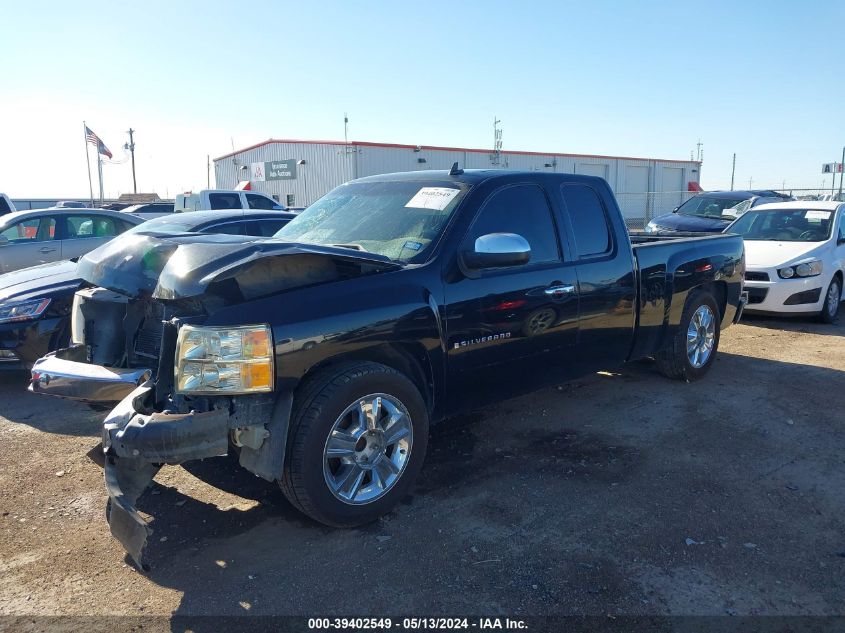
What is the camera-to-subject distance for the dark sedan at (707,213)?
1522cm

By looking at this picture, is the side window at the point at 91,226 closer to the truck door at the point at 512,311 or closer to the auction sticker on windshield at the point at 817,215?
the truck door at the point at 512,311

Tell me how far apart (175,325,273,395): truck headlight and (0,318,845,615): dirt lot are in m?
0.91

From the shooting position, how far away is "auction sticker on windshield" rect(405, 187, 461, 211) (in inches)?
166

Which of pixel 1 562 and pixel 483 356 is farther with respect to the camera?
pixel 483 356

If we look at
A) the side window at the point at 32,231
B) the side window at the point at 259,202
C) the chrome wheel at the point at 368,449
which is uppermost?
the side window at the point at 259,202

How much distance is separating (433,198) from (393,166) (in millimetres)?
28755

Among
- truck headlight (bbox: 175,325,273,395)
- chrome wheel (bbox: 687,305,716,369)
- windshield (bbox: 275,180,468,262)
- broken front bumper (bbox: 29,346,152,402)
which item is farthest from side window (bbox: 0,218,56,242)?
chrome wheel (bbox: 687,305,716,369)

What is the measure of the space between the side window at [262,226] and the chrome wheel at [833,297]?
7.70 metres

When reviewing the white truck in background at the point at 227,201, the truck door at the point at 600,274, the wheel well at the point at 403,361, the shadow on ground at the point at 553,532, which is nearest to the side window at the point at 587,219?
the truck door at the point at 600,274

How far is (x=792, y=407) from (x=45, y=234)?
10.5 metres

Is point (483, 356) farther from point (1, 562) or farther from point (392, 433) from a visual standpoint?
point (1, 562)

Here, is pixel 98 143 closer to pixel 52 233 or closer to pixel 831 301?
pixel 52 233

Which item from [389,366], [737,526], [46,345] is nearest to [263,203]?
[46,345]

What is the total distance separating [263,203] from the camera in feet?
50.6
